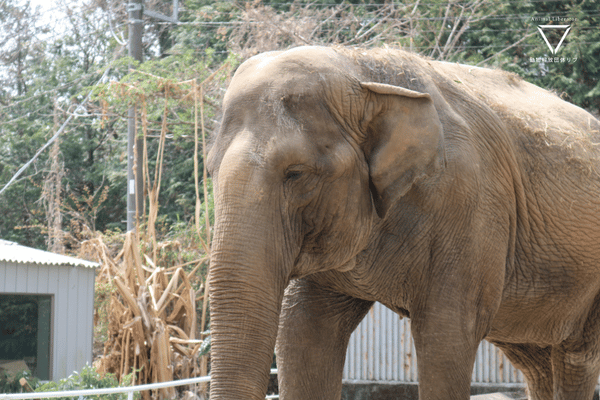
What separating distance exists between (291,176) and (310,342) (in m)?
1.21

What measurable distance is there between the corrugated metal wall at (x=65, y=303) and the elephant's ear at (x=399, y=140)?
7.14m

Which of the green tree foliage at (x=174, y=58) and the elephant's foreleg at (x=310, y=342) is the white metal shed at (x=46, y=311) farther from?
the elephant's foreleg at (x=310, y=342)

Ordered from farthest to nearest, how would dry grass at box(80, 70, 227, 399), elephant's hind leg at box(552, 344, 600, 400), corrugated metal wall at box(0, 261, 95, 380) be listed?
corrugated metal wall at box(0, 261, 95, 380) < dry grass at box(80, 70, 227, 399) < elephant's hind leg at box(552, 344, 600, 400)

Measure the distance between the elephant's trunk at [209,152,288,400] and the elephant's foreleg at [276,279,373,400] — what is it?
3.31 feet

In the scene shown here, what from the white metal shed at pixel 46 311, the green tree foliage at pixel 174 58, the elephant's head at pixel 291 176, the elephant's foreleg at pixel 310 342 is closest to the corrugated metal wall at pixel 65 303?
the white metal shed at pixel 46 311

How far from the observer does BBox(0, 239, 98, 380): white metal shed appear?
358 inches

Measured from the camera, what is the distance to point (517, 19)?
1530cm

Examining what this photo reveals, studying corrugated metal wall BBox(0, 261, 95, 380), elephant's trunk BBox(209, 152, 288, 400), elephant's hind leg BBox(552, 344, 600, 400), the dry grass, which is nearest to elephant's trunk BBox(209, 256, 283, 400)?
elephant's trunk BBox(209, 152, 288, 400)

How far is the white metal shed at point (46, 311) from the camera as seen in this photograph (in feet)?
29.8

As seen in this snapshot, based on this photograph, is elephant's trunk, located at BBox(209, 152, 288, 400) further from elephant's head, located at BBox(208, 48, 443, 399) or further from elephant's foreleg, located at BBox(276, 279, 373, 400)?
elephant's foreleg, located at BBox(276, 279, 373, 400)

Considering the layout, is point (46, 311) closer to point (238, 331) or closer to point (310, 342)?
point (310, 342)

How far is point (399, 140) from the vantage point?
298cm

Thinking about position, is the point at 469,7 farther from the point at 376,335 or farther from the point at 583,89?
the point at 376,335

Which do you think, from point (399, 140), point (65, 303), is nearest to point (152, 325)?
point (65, 303)
